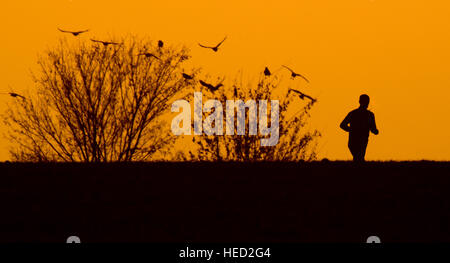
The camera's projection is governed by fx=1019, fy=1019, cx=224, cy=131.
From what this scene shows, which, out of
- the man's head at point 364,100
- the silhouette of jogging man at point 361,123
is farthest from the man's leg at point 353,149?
the man's head at point 364,100
